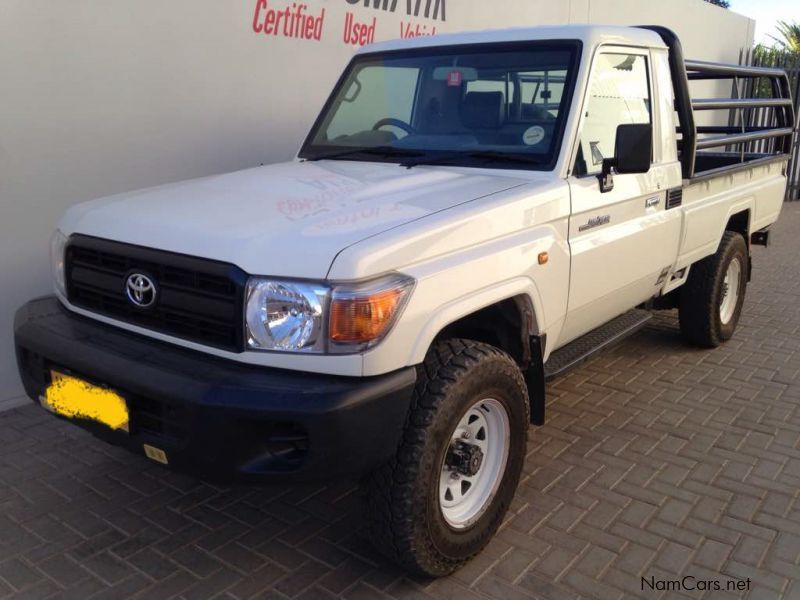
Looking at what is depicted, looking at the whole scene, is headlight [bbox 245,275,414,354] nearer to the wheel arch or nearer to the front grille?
the front grille

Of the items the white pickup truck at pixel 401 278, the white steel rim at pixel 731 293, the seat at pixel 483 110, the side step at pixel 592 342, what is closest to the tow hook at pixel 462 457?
the white pickup truck at pixel 401 278

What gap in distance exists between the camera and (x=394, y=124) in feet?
12.9

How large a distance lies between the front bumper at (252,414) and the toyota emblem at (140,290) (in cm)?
20

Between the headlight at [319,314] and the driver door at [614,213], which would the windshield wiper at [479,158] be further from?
the headlight at [319,314]

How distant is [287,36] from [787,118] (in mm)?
4094

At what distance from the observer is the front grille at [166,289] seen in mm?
2488

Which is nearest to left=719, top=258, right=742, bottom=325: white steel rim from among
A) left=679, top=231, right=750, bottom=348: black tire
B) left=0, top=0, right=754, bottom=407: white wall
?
left=679, top=231, right=750, bottom=348: black tire

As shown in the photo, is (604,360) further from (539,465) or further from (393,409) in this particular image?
(393,409)

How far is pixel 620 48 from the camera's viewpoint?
150 inches

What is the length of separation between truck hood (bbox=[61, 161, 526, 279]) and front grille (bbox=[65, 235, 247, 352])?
5 cm

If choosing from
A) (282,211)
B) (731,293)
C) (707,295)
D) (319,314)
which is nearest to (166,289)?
(282,211)

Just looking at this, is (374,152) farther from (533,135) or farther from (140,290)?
(140,290)

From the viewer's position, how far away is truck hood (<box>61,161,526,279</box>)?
2.44 meters

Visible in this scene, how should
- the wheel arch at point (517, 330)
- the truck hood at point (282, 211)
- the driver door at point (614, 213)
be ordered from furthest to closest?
1. the driver door at point (614, 213)
2. the wheel arch at point (517, 330)
3. the truck hood at point (282, 211)
